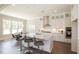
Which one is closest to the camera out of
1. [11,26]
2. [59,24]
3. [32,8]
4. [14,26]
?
[32,8]

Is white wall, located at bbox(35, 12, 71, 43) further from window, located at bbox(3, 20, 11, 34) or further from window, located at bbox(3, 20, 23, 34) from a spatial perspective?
window, located at bbox(3, 20, 11, 34)

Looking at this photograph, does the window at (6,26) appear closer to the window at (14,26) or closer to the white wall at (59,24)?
the window at (14,26)

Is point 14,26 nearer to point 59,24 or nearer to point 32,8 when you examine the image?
point 32,8

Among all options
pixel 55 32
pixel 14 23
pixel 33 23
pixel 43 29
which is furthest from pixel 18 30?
pixel 55 32

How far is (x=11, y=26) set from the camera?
6766mm

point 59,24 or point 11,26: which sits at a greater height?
point 59,24

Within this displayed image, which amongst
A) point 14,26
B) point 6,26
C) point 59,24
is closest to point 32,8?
point 14,26

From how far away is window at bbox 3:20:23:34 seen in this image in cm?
650

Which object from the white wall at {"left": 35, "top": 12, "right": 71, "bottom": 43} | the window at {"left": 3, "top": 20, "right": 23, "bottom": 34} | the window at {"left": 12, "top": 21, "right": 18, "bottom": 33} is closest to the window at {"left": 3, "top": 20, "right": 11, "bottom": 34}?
the window at {"left": 3, "top": 20, "right": 23, "bottom": 34}

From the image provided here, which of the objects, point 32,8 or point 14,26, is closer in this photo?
point 32,8

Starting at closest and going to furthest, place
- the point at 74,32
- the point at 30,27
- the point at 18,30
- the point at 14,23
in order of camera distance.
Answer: the point at 74,32, the point at 18,30, the point at 14,23, the point at 30,27
